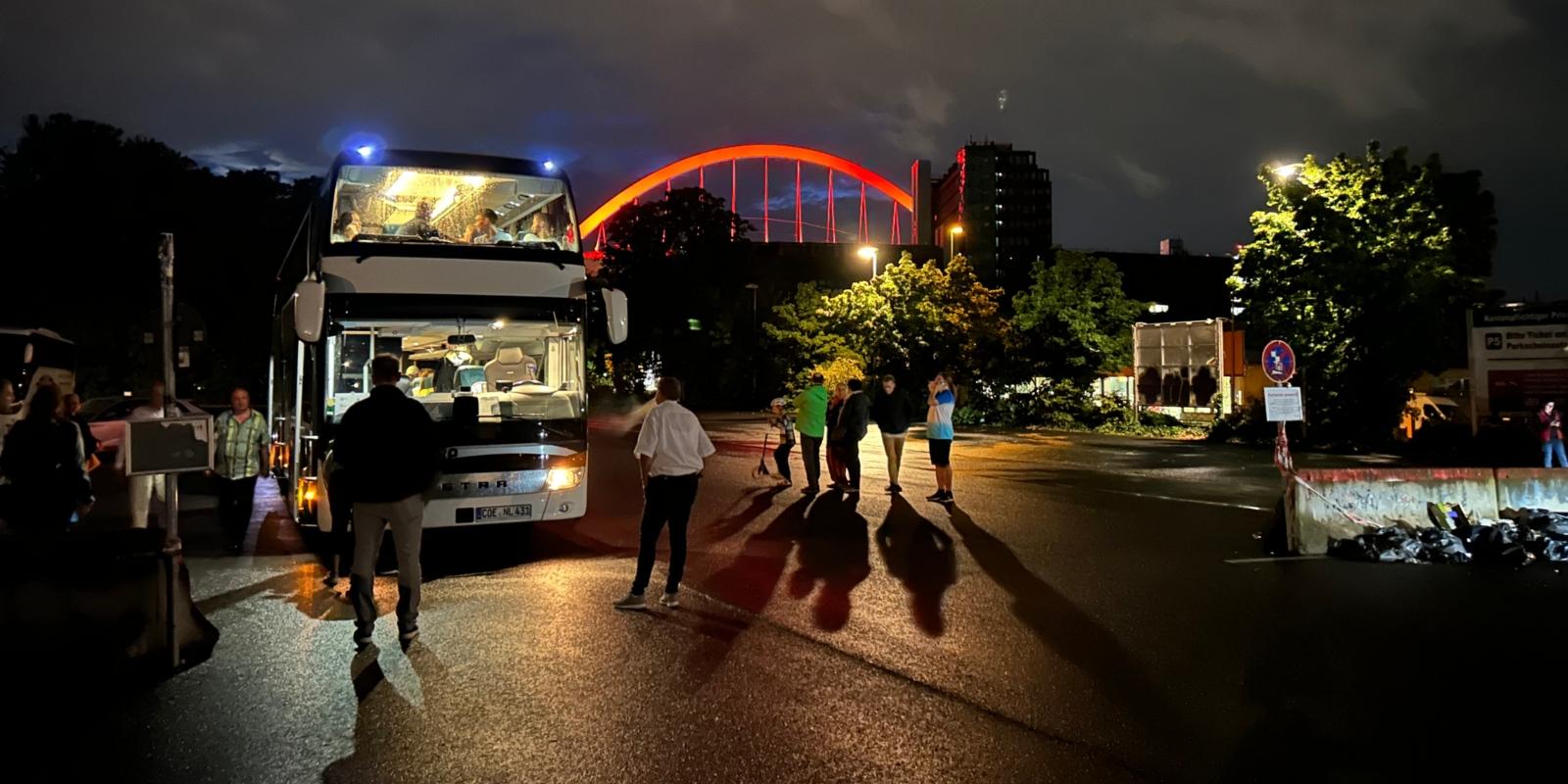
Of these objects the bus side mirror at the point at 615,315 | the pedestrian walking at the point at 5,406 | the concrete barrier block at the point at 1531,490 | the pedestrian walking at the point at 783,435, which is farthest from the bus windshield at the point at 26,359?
the concrete barrier block at the point at 1531,490

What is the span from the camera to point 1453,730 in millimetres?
4703

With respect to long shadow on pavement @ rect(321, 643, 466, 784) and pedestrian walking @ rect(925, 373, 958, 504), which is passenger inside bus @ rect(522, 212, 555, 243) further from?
pedestrian walking @ rect(925, 373, 958, 504)

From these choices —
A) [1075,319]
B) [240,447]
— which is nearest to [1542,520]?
[240,447]

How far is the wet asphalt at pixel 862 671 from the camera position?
437 cm

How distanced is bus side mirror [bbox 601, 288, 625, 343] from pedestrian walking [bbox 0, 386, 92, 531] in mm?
4255

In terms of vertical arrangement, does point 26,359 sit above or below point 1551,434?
above

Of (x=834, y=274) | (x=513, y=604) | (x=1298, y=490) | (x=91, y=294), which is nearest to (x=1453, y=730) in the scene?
(x=1298, y=490)

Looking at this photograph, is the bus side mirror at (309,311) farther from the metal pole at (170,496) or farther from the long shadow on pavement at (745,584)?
the long shadow on pavement at (745,584)

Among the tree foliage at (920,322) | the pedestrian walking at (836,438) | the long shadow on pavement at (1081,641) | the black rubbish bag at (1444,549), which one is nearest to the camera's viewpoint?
the long shadow on pavement at (1081,641)

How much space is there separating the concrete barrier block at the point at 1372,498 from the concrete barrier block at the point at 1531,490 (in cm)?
14

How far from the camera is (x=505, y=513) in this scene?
889cm

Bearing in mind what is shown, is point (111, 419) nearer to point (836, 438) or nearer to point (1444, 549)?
point (836, 438)

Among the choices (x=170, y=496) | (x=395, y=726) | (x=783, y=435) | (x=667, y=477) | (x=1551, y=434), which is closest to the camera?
(x=395, y=726)

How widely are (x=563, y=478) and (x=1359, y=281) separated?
22.1 m
